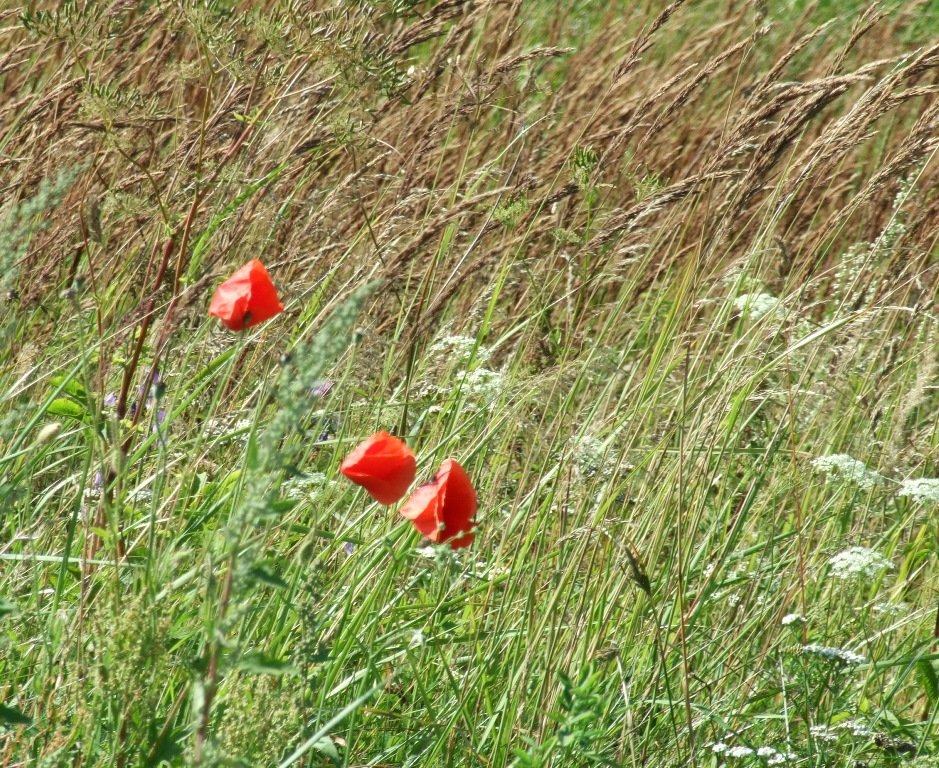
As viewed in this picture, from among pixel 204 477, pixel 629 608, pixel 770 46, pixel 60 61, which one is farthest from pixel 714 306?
pixel 770 46

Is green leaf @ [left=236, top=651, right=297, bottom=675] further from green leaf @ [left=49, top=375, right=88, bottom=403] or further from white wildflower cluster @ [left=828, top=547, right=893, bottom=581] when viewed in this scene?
white wildflower cluster @ [left=828, top=547, right=893, bottom=581]

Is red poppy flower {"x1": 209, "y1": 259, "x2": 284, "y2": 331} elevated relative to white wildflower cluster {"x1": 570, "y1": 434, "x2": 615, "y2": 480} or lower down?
elevated

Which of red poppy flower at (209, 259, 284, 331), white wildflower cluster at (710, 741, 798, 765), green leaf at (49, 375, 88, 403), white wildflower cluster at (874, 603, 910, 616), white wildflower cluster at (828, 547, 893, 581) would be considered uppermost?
red poppy flower at (209, 259, 284, 331)

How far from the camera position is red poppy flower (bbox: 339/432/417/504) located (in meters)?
1.52

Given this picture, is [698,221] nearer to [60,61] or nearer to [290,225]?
[290,225]

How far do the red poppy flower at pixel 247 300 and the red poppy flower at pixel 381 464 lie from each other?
0.29m

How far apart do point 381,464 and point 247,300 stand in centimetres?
34

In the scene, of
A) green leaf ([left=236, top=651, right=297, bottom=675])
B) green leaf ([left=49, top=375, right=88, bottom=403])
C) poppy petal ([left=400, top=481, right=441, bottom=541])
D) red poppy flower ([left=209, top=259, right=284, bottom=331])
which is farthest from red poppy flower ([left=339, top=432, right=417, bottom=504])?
green leaf ([left=49, top=375, right=88, bottom=403])

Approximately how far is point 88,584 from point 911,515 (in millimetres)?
1615

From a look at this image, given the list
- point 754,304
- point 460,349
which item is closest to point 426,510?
point 460,349

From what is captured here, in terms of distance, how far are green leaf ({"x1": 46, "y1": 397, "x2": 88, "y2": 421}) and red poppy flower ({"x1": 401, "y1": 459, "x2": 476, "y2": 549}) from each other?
0.58 m

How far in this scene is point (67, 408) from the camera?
1849 millimetres

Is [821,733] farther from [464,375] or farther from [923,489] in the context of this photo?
[464,375]

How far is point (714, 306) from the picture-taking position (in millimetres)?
3326
